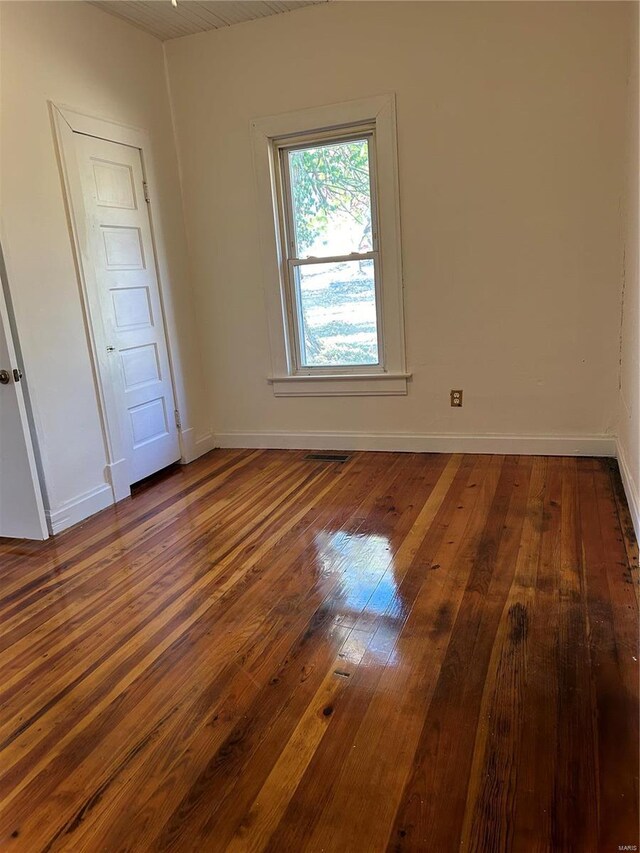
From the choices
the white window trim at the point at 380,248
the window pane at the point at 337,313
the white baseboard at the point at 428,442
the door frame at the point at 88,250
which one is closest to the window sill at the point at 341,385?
the white window trim at the point at 380,248

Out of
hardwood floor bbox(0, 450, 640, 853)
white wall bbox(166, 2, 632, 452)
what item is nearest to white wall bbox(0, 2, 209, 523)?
hardwood floor bbox(0, 450, 640, 853)

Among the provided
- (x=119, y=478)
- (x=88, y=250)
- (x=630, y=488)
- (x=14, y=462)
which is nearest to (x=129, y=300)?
(x=88, y=250)

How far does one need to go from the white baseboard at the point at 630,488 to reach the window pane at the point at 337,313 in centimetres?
165

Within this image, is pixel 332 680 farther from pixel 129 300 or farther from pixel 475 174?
pixel 475 174

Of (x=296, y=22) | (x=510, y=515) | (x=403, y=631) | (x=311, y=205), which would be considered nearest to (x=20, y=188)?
(x=311, y=205)

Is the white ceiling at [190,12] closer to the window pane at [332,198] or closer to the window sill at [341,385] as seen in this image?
the window pane at [332,198]

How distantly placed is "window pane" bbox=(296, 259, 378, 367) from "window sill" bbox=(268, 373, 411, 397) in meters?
0.11

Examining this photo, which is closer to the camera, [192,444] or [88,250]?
[88,250]

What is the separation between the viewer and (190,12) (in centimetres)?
359

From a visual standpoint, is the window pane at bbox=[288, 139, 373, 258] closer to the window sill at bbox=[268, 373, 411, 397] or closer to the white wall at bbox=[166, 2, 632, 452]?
the white wall at bbox=[166, 2, 632, 452]

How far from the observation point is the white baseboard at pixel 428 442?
363cm

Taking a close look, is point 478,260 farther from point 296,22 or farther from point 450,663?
point 450,663

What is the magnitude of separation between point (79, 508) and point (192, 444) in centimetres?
115

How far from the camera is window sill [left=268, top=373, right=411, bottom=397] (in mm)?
3979
